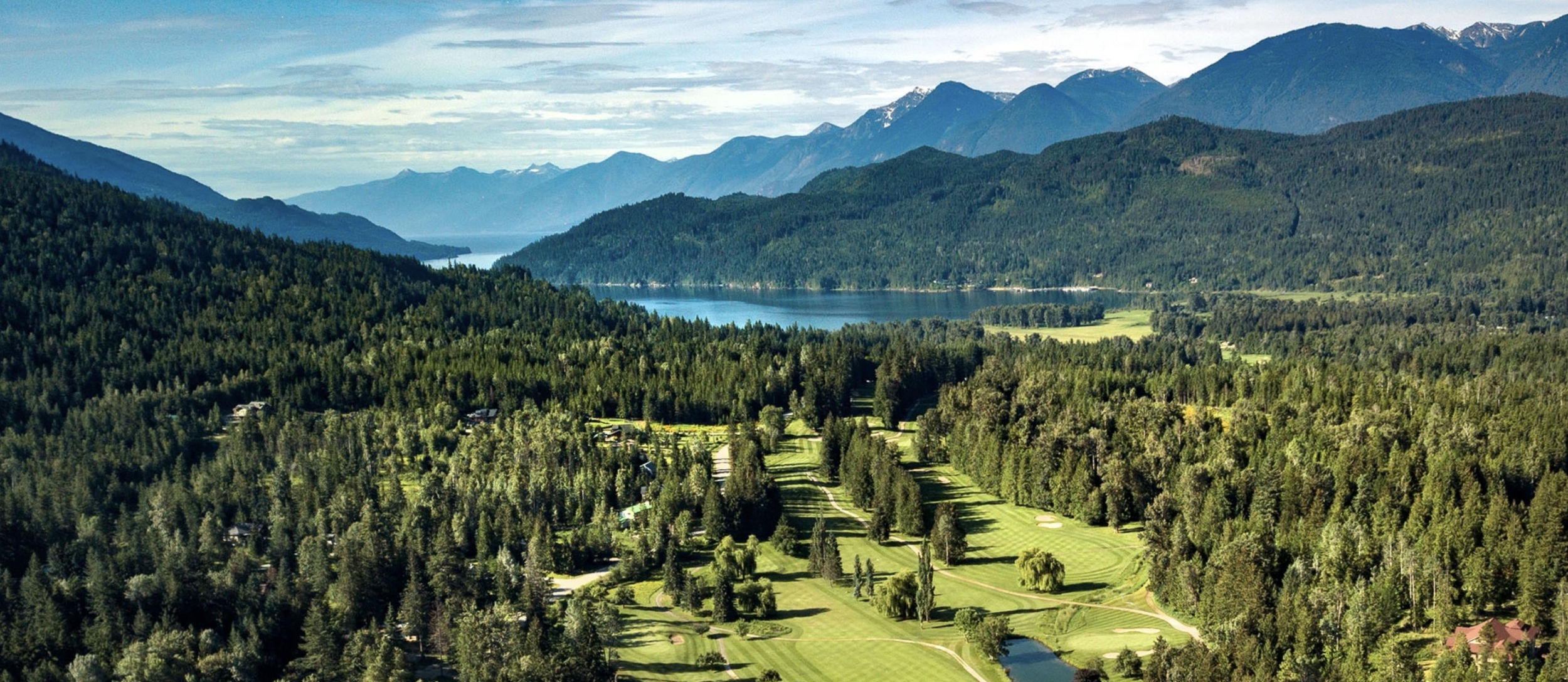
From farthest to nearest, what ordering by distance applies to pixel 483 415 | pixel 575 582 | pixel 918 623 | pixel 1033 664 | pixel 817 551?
pixel 483 415 → pixel 817 551 → pixel 575 582 → pixel 918 623 → pixel 1033 664

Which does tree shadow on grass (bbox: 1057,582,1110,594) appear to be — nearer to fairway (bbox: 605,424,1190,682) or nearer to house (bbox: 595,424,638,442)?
fairway (bbox: 605,424,1190,682)

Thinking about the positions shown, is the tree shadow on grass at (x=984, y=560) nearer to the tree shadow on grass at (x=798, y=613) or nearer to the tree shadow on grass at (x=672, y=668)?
the tree shadow on grass at (x=798, y=613)

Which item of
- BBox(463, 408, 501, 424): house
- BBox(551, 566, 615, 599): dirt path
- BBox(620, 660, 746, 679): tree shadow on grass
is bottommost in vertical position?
BBox(620, 660, 746, 679): tree shadow on grass

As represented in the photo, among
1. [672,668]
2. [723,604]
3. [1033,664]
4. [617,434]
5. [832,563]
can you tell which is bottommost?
[672,668]

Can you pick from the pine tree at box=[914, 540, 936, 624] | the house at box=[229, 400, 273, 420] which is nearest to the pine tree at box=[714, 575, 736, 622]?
the pine tree at box=[914, 540, 936, 624]

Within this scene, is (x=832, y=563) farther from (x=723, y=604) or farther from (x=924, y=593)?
(x=723, y=604)

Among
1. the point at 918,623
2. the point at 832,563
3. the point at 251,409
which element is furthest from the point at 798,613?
the point at 251,409
